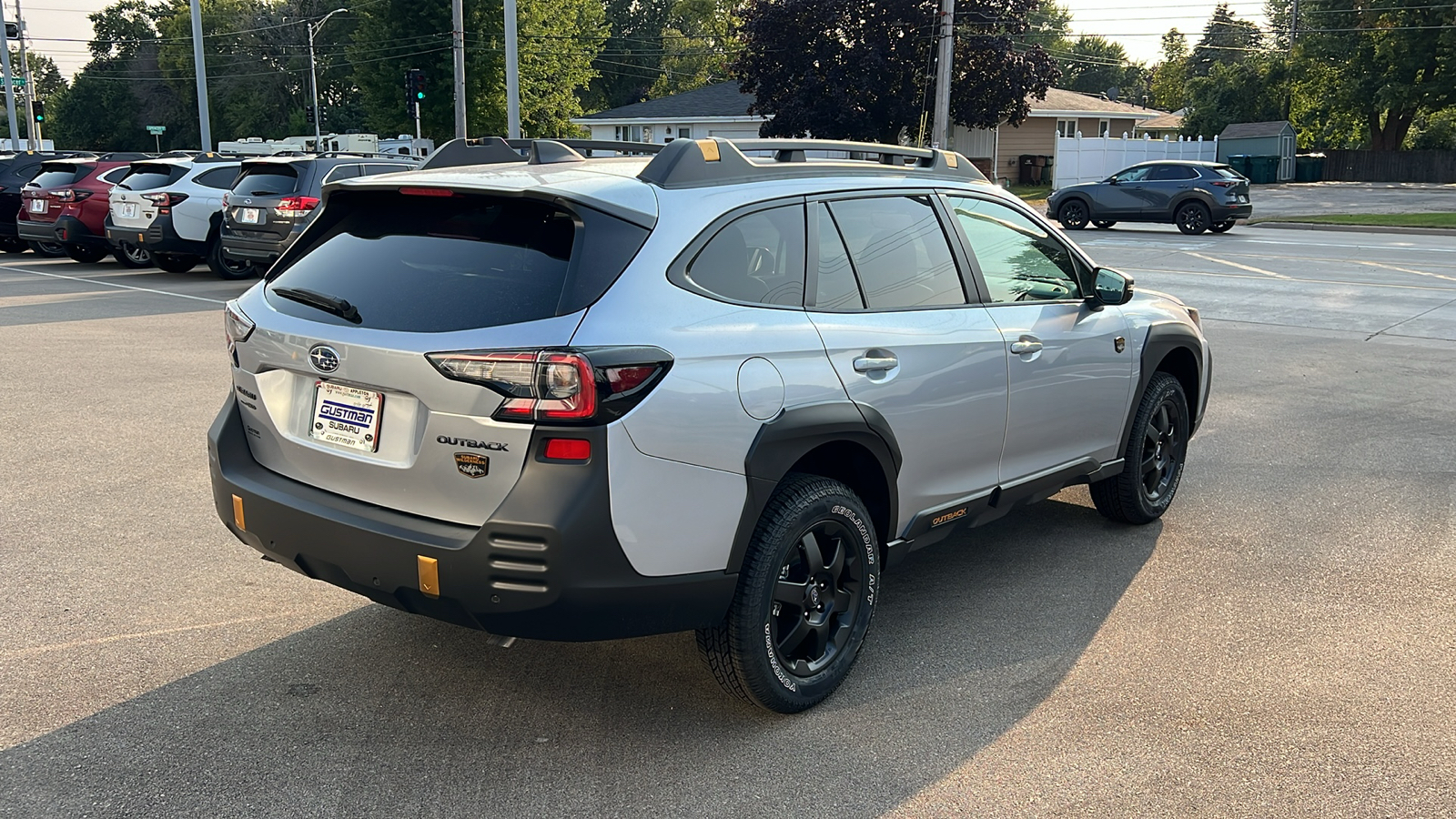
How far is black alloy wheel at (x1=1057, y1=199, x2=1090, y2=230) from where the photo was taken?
1110 inches

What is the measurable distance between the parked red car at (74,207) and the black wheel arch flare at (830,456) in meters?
16.5

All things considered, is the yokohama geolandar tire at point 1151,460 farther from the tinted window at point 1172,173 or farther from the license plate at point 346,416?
the tinted window at point 1172,173

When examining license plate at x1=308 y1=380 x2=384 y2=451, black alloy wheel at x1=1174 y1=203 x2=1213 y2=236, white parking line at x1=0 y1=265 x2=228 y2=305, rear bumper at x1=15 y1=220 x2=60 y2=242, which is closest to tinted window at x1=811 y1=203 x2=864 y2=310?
license plate at x1=308 y1=380 x2=384 y2=451

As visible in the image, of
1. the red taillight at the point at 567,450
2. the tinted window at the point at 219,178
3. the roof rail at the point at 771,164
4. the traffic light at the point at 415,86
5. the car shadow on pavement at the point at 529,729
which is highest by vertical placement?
the traffic light at the point at 415,86

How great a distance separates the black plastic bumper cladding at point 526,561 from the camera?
10.3 feet

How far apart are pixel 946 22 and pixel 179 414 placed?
970 inches

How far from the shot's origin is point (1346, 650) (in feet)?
14.4

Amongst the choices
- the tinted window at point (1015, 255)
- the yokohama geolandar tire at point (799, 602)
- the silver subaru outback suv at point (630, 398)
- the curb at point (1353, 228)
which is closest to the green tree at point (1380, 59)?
the curb at point (1353, 228)

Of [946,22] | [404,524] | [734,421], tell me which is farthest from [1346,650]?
[946,22]

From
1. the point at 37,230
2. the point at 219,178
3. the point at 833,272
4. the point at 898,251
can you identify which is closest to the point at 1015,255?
the point at 898,251

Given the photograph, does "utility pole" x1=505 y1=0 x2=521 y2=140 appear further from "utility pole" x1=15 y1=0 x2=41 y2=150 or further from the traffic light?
"utility pole" x1=15 y1=0 x2=41 y2=150

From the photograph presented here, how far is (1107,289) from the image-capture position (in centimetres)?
520

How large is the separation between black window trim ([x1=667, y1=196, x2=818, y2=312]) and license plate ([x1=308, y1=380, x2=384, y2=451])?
0.90 meters

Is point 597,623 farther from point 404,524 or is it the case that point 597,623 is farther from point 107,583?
point 107,583
